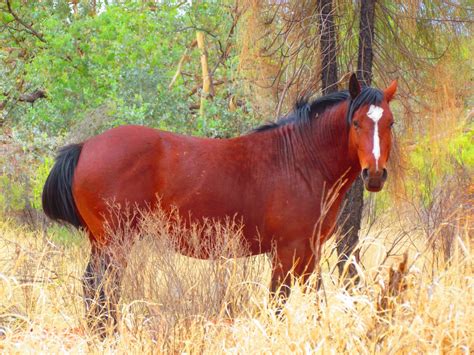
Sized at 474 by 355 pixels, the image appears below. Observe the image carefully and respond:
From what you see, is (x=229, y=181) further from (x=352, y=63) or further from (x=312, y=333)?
(x=352, y=63)

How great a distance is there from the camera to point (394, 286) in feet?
15.4

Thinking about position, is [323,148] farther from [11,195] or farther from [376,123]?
[11,195]

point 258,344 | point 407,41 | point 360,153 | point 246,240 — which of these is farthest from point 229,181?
point 407,41

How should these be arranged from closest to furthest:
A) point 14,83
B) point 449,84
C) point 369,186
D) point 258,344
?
point 258,344, point 369,186, point 449,84, point 14,83

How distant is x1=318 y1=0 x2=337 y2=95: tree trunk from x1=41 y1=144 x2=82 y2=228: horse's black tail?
2.92 metres

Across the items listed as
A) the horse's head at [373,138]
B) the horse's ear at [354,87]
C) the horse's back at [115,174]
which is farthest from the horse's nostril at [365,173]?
the horse's back at [115,174]

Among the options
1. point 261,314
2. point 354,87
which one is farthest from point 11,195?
point 261,314

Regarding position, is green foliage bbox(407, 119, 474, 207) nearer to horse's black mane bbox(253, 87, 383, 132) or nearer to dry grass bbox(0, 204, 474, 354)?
horse's black mane bbox(253, 87, 383, 132)

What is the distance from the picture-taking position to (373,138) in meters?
5.97

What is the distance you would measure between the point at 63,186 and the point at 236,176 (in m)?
1.40

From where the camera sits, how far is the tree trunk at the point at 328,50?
8352mm

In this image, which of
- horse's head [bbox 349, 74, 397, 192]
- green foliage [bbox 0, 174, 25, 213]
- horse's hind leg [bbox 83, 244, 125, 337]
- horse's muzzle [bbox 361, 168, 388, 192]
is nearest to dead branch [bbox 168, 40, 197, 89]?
green foliage [bbox 0, 174, 25, 213]

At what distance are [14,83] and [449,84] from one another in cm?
1008

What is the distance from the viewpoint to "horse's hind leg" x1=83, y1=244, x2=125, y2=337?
18.1 ft
